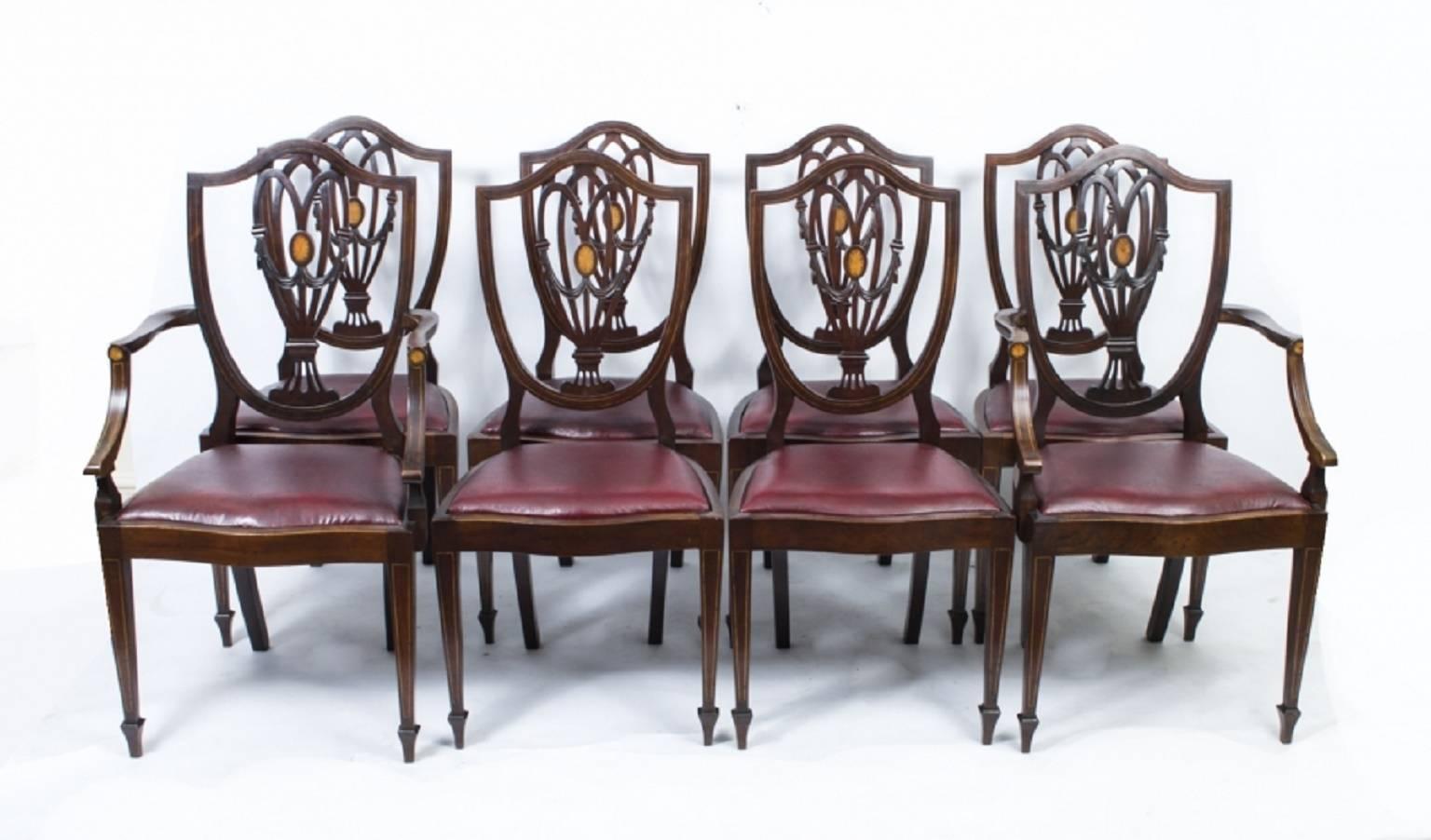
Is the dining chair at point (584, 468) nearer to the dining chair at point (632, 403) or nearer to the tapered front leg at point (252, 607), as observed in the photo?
the dining chair at point (632, 403)

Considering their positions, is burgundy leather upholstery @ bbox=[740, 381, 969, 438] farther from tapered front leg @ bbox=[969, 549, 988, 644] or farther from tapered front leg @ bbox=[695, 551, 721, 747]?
tapered front leg @ bbox=[695, 551, 721, 747]

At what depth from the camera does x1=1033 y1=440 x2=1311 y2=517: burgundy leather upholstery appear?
112 inches

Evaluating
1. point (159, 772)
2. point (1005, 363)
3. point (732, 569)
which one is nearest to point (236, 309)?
point (159, 772)

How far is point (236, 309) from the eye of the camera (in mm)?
3971

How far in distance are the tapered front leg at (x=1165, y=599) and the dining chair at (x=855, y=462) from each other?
1.92 ft

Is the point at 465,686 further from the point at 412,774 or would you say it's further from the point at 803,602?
the point at 803,602

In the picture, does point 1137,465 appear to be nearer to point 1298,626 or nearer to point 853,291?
point 1298,626

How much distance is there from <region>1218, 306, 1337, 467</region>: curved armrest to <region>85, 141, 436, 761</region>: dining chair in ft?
5.86

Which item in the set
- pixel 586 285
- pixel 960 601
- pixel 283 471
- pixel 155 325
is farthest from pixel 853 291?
pixel 155 325

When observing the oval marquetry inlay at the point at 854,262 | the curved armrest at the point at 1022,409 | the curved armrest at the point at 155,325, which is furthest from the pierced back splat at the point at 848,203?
the curved armrest at the point at 155,325

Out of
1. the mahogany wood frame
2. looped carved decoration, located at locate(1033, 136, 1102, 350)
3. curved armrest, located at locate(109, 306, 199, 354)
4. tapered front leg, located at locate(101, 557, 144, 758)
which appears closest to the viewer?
tapered front leg, located at locate(101, 557, 144, 758)

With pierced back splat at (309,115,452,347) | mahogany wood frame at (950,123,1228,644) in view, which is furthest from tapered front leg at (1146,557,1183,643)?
pierced back splat at (309,115,452,347)

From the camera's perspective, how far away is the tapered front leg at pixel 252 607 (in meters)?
3.32

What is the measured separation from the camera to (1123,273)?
321cm
